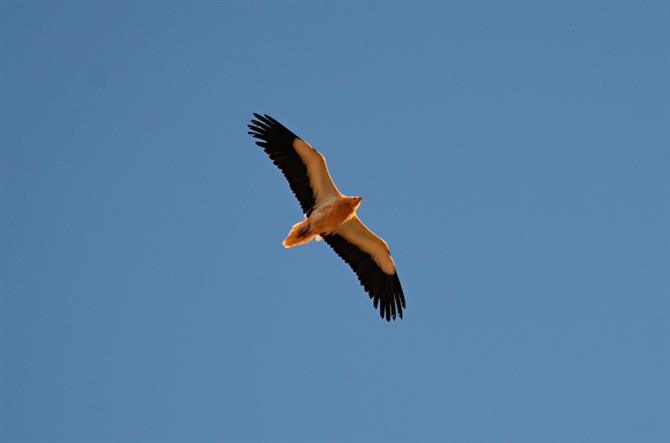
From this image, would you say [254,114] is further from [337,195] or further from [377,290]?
[377,290]

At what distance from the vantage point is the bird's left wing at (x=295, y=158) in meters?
22.2

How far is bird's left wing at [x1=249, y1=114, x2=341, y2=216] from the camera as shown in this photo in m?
22.2

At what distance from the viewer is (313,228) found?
2238 centimetres

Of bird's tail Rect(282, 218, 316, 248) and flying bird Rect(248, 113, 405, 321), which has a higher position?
flying bird Rect(248, 113, 405, 321)

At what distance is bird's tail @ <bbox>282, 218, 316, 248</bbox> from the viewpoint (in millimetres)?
22153

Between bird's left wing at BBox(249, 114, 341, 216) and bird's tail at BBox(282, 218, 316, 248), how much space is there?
14.9 inches

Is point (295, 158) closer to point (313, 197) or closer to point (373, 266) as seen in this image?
point (313, 197)

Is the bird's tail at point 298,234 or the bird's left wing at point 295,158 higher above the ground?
the bird's left wing at point 295,158

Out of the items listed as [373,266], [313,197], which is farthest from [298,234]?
[373,266]

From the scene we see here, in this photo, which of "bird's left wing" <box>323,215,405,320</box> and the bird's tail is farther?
"bird's left wing" <box>323,215,405,320</box>

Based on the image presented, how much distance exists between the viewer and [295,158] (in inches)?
880

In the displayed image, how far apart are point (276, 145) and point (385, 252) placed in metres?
3.67

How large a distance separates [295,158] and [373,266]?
11.0 ft

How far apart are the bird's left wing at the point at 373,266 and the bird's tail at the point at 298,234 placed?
3.46 feet
